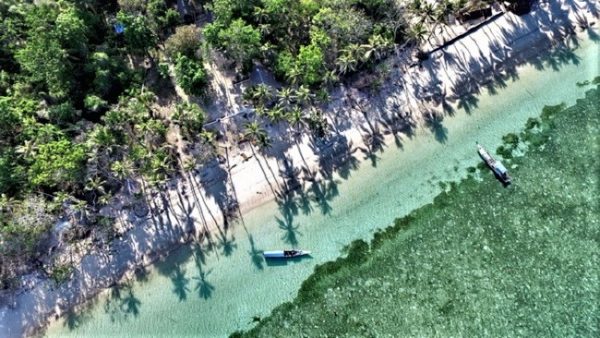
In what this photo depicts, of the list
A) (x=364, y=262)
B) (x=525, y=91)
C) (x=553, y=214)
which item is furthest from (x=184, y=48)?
(x=553, y=214)

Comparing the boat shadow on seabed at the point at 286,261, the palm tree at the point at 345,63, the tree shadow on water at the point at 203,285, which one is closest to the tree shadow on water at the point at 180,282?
the tree shadow on water at the point at 203,285

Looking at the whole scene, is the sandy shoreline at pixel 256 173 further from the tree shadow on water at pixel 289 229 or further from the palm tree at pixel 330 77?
the tree shadow on water at pixel 289 229

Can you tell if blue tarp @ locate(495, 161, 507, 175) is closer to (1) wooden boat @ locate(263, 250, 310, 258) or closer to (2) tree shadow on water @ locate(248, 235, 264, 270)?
(1) wooden boat @ locate(263, 250, 310, 258)

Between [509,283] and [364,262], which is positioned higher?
A: [364,262]

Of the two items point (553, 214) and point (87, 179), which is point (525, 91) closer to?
point (553, 214)

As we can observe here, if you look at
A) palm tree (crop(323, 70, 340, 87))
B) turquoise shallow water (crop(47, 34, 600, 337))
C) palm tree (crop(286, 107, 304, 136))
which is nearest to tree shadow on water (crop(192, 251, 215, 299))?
turquoise shallow water (crop(47, 34, 600, 337))

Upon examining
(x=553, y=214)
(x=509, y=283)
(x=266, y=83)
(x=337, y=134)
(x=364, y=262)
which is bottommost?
(x=509, y=283)
